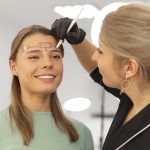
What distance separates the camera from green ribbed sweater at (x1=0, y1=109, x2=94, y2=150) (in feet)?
4.35

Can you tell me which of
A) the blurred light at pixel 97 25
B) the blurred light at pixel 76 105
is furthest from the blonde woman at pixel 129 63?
the blurred light at pixel 76 105

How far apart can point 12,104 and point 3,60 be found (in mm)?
2371

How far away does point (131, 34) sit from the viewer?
110 centimetres

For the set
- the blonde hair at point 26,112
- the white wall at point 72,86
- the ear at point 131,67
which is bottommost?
the white wall at point 72,86

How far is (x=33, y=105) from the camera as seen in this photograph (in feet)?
4.76

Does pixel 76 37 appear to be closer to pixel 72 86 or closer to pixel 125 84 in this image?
pixel 125 84

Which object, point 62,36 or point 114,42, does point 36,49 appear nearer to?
point 62,36

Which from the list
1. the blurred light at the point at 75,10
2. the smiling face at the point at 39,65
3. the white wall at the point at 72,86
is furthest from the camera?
the white wall at the point at 72,86

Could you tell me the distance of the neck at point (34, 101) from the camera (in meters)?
1.44

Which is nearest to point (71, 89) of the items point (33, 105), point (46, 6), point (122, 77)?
point (46, 6)

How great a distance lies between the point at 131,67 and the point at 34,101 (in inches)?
19.2

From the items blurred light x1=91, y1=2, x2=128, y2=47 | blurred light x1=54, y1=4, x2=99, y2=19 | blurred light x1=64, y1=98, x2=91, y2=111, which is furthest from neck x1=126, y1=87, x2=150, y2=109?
blurred light x1=64, y1=98, x2=91, y2=111

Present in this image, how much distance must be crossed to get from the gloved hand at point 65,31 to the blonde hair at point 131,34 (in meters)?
0.33

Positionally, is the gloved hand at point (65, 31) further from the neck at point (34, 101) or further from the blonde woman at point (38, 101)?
the neck at point (34, 101)
